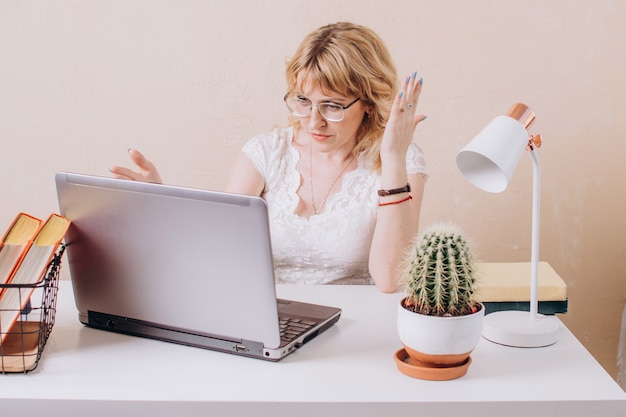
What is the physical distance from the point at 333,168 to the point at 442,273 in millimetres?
962

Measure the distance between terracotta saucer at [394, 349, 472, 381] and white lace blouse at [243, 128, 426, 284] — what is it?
2.58ft

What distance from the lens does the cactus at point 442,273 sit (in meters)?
1.16

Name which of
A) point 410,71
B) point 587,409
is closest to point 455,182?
point 410,71

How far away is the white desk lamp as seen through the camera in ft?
3.98

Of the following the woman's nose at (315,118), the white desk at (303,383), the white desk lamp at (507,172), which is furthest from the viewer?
the woman's nose at (315,118)

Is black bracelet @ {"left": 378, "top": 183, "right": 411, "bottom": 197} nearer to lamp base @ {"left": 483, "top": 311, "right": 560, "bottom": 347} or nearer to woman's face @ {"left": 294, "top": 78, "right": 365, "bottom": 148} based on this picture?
woman's face @ {"left": 294, "top": 78, "right": 365, "bottom": 148}

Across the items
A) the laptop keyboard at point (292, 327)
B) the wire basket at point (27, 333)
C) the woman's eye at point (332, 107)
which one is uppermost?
the woman's eye at point (332, 107)

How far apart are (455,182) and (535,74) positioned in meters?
0.43

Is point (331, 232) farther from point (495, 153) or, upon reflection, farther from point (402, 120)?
point (495, 153)

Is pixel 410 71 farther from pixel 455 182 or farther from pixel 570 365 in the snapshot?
pixel 570 365

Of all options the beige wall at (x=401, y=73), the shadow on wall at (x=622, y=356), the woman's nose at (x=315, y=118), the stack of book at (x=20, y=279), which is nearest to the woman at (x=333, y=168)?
the woman's nose at (x=315, y=118)

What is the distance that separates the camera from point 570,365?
124 centimetres

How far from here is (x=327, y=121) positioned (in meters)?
1.95

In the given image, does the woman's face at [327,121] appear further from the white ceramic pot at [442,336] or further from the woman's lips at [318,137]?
the white ceramic pot at [442,336]
